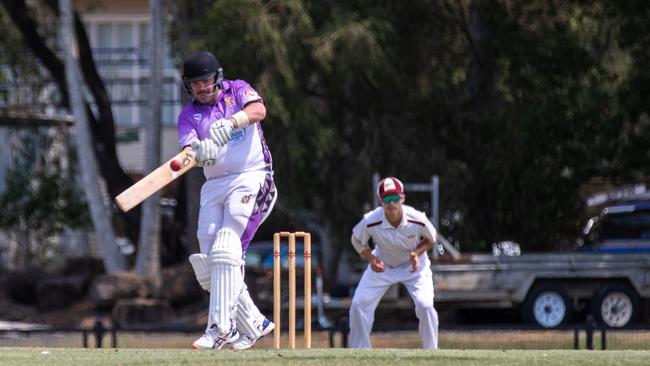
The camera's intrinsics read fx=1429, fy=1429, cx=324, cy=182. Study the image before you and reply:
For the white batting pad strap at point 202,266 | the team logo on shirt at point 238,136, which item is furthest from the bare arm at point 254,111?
the white batting pad strap at point 202,266

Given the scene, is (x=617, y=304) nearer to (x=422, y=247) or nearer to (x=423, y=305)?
(x=422, y=247)

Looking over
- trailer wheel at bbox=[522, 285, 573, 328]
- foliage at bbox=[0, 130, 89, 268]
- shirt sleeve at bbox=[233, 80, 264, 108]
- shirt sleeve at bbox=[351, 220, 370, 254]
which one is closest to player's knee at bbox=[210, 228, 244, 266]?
shirt sleeve at bbox=[233, 80, 264, 108]

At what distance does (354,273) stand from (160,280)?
455 cm

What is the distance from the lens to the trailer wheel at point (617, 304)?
784 inches

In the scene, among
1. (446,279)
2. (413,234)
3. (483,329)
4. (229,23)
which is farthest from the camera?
(229,23)

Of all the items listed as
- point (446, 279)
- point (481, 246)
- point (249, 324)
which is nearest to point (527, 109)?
point (481, 246)

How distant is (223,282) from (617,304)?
1218cm

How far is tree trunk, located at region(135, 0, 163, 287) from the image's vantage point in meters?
23.4

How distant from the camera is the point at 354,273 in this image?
2030 centimetres

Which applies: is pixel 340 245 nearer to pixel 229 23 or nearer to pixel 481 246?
pixel 481 246

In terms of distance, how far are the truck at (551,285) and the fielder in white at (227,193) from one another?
10.2 metres

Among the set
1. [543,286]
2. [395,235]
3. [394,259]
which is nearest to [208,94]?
[395,235]

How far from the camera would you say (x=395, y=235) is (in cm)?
1170

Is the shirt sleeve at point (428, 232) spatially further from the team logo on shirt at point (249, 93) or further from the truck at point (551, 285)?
the truck at point (551, 285)
